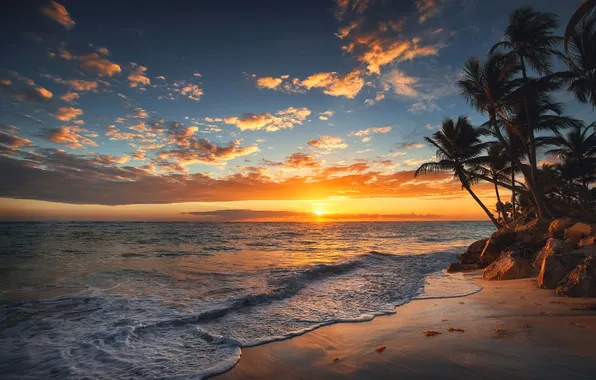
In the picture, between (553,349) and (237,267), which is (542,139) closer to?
(553,349)

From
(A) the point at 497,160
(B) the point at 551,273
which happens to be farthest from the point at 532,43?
(B) the point at 551,273

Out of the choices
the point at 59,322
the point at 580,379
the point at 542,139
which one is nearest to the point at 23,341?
the point at 59,322

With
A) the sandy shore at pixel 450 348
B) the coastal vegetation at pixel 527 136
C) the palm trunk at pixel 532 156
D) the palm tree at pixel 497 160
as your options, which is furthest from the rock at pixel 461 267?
the palm tree at pixel 497 160

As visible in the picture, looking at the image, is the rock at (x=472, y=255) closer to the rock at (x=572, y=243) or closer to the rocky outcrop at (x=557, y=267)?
the rock at (x=572, y=243)

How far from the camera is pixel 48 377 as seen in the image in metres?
4.81

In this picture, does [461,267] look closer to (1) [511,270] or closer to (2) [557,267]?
(1) [511,270]

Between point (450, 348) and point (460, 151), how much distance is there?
24498 mm

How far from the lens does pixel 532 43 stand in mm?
18500

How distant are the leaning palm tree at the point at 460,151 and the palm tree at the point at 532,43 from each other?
6.13 meters

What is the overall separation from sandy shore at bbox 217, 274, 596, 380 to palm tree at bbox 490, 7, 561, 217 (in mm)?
14560

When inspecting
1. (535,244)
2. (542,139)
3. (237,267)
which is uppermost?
(542,139)

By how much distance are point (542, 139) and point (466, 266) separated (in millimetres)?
11003

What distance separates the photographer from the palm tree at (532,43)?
18.2m

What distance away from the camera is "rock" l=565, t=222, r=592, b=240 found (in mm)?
12422
